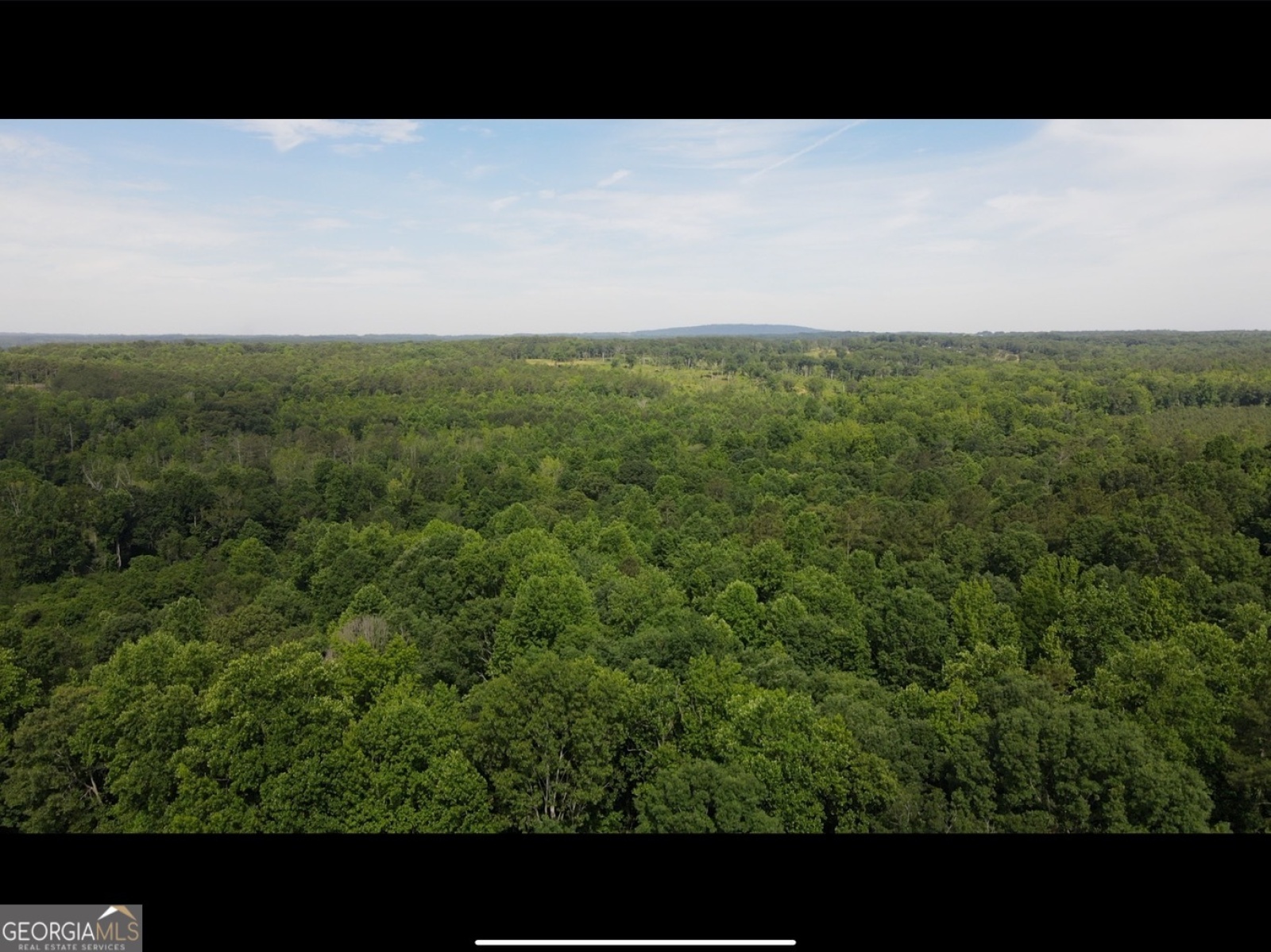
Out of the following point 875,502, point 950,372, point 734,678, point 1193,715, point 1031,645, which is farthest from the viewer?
point 950,372

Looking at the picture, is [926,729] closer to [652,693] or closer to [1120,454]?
[652,693]

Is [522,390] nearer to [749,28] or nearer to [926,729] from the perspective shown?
[926,729]

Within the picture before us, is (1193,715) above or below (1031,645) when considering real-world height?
above

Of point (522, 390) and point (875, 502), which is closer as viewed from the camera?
point (875, 502)

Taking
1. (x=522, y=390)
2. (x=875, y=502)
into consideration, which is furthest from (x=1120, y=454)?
(x=522, y=390)

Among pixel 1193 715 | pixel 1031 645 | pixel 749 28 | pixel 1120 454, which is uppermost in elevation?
pixel 749 28

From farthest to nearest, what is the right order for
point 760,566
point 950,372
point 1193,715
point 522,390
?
point 950,372, point 522,390, point 760,566, point 1193,715
